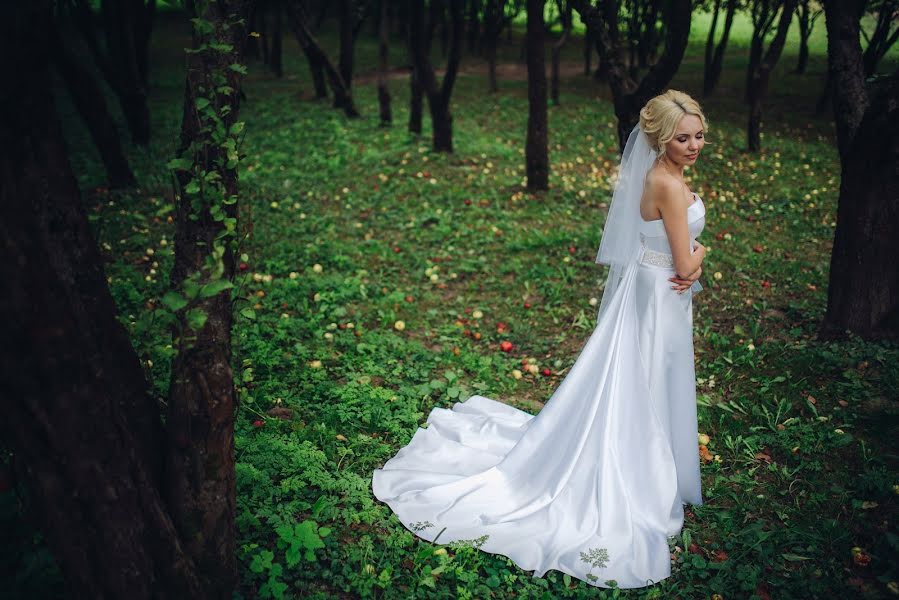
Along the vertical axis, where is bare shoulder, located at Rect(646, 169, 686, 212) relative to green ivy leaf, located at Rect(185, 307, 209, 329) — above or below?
above

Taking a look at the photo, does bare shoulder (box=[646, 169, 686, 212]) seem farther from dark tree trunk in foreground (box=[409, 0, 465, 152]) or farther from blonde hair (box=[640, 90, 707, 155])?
dark tree trunk in foreground (box=[409, 0, 465, 152])

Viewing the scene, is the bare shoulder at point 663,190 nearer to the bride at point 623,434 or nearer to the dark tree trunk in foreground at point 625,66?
the bride at point 623,434

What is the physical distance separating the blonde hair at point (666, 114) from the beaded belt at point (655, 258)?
63 centimetres

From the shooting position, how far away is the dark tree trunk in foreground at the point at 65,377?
6.09ft

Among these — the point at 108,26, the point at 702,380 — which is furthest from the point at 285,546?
the point at 108,26

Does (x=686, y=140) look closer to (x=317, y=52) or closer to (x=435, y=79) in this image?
(x=435, y=79)

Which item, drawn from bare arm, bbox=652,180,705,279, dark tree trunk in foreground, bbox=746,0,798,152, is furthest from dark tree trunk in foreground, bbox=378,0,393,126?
bare arm, bbox=652,180,705,279

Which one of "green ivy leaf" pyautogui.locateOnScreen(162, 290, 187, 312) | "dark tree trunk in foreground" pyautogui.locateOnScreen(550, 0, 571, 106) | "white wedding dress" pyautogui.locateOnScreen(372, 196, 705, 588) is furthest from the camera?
"dark tree trunk in foreground" pyautogui.locateOnScreen(550, 0, 571, 106)

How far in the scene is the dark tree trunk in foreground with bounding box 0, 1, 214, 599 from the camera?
6.09 feet

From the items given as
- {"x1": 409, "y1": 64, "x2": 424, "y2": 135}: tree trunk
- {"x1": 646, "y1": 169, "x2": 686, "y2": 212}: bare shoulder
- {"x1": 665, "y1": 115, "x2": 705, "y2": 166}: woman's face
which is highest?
{"x1": 409, "y1": 64, "x2": 424, "y2": 135}: tree trunk

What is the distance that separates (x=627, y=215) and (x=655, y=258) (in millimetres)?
376

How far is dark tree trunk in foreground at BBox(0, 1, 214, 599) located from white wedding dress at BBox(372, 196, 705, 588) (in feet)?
5.62

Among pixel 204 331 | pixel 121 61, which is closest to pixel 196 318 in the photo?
pixel 204 331

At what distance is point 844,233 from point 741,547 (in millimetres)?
3279
